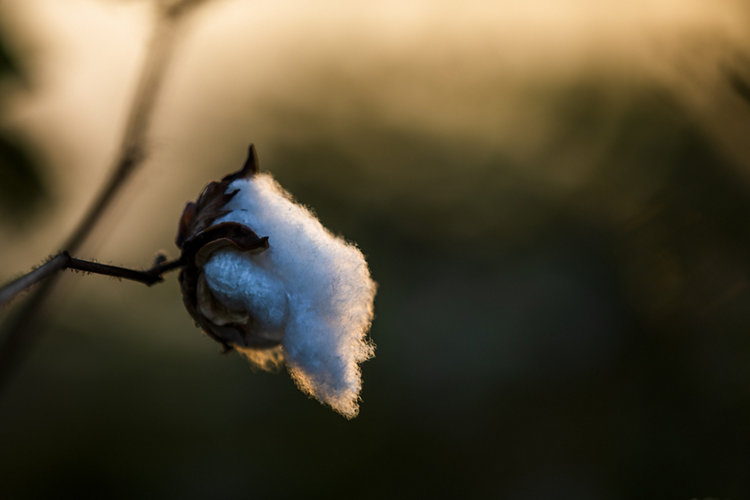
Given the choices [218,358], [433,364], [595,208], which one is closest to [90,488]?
[218,358]

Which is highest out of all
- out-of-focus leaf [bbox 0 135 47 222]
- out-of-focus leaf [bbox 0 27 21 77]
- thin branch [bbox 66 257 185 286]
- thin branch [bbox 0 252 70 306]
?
thin branch [bbox 0 252 70 306]

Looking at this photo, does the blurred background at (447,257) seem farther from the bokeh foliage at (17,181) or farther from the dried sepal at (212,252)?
the dried sepal at (212,252)

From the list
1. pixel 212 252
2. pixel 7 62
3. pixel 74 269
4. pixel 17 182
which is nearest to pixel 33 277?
pixel 74 269

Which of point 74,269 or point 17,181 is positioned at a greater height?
point 74,269

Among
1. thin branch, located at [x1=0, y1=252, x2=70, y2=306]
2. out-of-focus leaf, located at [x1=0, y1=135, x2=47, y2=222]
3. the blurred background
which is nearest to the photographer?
thin branch, located at [x1=0, y1=252, x2=70, y2=306]

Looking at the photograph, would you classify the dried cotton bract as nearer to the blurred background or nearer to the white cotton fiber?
the white cotton fiber

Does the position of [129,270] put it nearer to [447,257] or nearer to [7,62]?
[7,62]

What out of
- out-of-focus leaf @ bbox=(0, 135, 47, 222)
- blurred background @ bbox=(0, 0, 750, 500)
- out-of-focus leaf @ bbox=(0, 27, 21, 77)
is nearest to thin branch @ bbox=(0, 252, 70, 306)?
out-of-focus leaf @ bbox=(0, 27, 21, 77)
